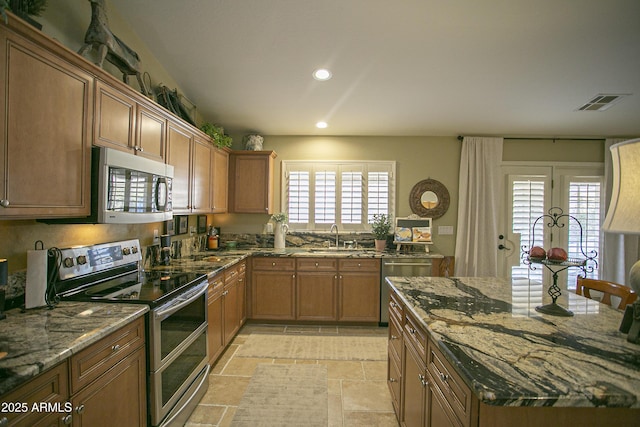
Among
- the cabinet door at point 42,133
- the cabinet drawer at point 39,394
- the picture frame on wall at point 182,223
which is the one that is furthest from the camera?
the picture frame on wall at point 182,223

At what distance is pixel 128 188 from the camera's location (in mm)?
1871

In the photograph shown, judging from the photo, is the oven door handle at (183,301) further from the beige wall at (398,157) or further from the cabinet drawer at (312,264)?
the beige wall at (398,157)


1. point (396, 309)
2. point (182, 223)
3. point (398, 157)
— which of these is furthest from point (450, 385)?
point (398, 157)

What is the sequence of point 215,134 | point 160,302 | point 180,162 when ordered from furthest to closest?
point 215,134, point 180,162, point 160,302

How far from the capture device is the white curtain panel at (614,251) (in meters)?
4.16

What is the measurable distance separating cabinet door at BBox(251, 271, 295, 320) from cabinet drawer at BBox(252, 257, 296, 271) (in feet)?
0.18

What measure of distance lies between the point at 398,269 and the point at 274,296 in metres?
1.60

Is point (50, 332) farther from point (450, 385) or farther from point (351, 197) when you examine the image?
point (351, 197)

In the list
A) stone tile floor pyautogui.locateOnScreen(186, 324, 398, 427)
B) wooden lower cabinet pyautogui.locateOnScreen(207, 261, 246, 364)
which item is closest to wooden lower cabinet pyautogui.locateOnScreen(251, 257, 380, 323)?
wooden lower cabinet pyautogui.locateOnScreen(207, 261, 246, 364)

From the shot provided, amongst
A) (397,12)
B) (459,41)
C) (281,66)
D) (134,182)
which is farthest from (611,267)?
(134,182)

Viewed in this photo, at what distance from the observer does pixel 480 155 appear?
13.9 ft

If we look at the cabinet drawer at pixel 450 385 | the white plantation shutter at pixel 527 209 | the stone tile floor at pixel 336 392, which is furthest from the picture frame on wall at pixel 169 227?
the white plantation shutter at pixel 527 209

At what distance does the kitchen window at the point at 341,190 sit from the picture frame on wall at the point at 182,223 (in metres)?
1.40

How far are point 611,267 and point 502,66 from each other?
11.9ft
